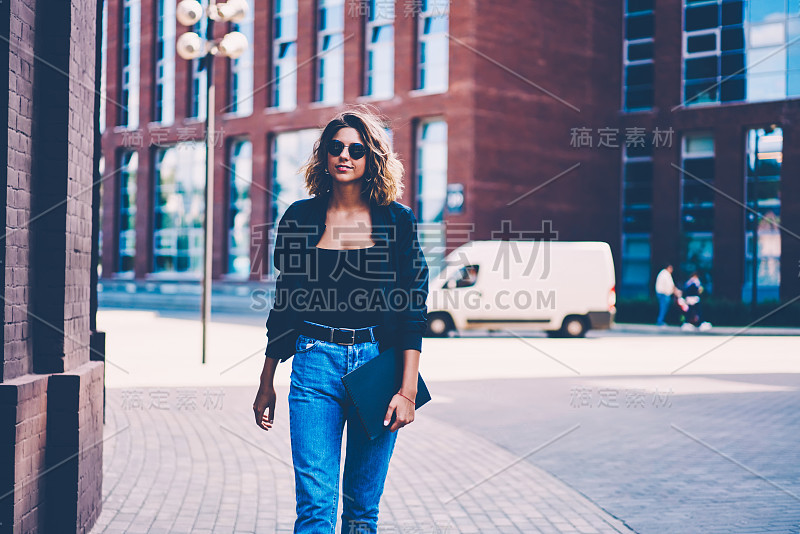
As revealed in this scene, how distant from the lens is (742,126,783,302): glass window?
1250 inches

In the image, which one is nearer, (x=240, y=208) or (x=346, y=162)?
(x=346, y=162)

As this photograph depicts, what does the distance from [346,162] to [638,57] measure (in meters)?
33.8

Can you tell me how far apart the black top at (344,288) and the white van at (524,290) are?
1735 centimetres

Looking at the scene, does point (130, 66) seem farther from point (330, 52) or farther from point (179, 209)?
point (330, 52)

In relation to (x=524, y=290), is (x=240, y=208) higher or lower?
higher

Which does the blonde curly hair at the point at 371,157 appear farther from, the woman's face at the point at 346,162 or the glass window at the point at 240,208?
the glass window at the point at 240,208

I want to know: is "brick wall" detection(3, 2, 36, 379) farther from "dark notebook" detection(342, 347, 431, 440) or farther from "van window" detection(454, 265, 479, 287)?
"van window" detection(454, 265, 479, 287)

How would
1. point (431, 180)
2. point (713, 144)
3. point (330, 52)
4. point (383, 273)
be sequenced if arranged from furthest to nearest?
1. point (330, 52)
2. point (713, 144)
3. point (431, 180)
4. point (383, 273)

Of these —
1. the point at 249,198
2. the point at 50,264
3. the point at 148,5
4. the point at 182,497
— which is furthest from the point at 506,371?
the point at 148,5

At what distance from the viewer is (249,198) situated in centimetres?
3738

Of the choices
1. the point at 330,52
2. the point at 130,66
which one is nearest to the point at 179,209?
the point at 130,66

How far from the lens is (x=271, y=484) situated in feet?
18.5

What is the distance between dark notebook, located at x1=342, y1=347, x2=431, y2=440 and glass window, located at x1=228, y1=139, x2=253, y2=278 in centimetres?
3472

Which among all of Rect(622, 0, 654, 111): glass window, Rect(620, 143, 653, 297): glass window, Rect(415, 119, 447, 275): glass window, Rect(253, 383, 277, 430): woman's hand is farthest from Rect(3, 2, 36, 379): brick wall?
Rect(622, 0, 654, 111): glass window
